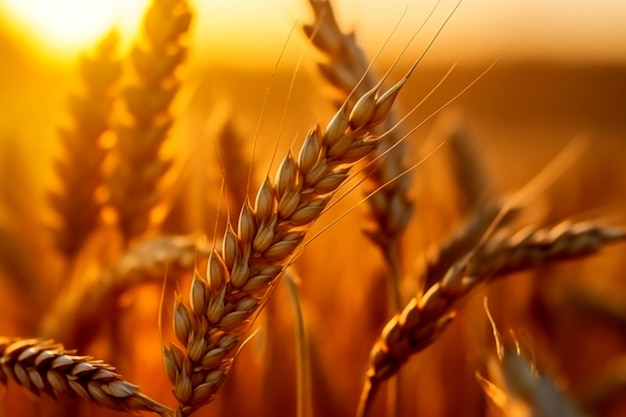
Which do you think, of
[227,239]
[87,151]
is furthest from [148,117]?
[227,239]

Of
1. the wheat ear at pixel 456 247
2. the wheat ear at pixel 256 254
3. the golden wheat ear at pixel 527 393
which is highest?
the wheat ear at pixel 256 254

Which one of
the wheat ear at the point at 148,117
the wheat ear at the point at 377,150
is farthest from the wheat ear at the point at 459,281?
the wheat ear at the point at 148,117

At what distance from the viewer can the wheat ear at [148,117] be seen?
95cm

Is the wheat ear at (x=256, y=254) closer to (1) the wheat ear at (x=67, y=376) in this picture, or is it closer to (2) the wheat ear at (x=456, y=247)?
(1) the wheat ear at (x=67, y=376)

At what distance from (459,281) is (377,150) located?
21 centimetres

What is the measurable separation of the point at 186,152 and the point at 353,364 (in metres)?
0.44

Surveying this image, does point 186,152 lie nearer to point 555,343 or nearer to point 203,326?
point 555,343

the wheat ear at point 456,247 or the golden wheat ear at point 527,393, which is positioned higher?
the wheat ear at point 456,247

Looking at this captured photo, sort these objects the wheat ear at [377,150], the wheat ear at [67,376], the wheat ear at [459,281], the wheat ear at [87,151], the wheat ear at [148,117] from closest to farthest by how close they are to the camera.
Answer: the wheat ear at [67,376] → the wheat ear at [459,281] → the wheat ear at [377,150] → the wheat ear at [148,117] → the wheat ear at [87,151]

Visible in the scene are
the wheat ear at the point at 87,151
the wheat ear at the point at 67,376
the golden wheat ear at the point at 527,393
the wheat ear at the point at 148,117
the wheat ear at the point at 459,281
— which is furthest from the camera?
the wheat ear at the point at 87,151

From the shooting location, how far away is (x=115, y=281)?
0.88 metres

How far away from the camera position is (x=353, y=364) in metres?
1.18

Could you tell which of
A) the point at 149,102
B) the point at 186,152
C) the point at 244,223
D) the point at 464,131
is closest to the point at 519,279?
the point at 464,131

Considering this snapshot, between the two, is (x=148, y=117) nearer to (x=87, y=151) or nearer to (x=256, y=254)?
(x=87, y=151)
